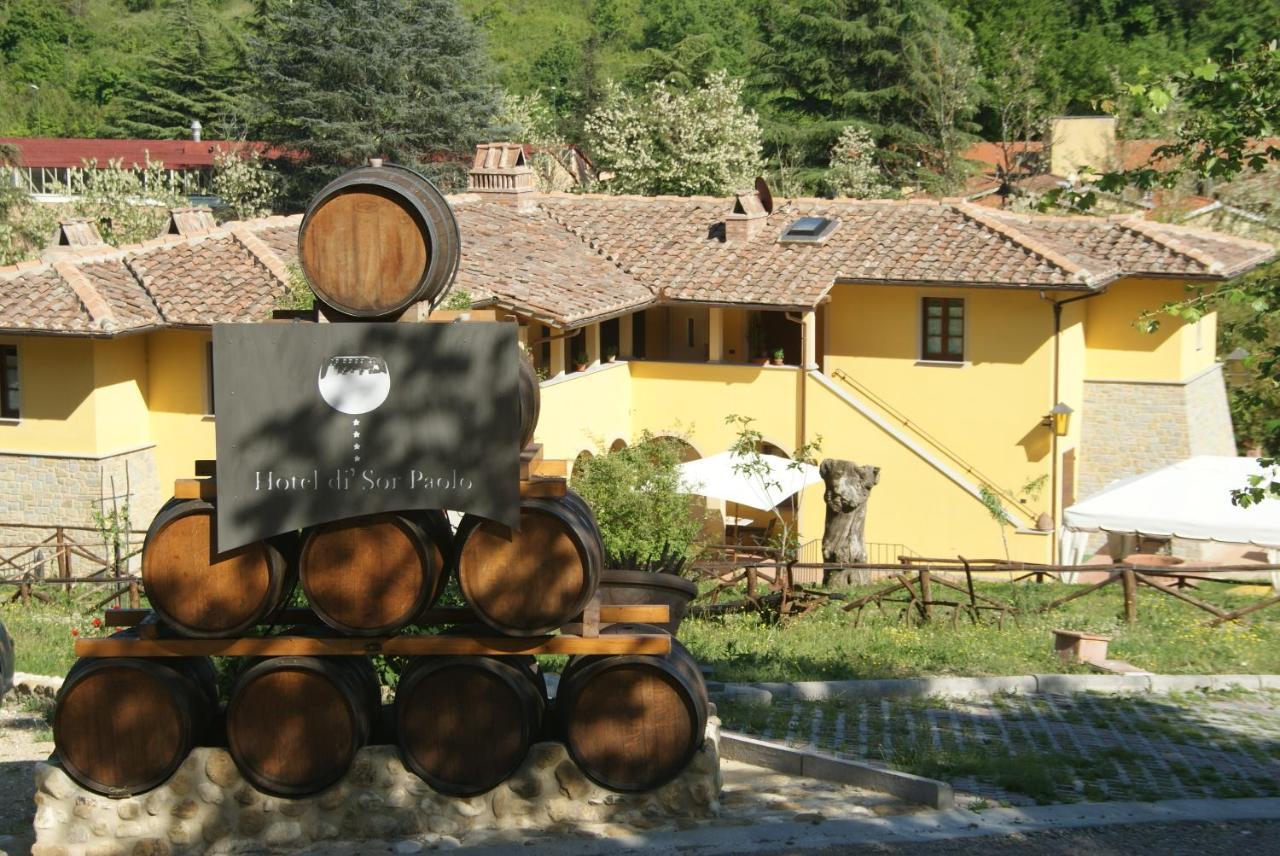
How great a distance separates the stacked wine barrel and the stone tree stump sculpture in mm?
11617

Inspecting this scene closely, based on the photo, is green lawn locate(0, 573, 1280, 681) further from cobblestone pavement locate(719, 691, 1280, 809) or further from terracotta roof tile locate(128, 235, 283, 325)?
terracotta roof tile locate(128, 235, 283, 325)

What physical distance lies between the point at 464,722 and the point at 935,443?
1806cm

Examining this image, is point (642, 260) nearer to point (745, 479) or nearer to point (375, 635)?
point (745, 479)

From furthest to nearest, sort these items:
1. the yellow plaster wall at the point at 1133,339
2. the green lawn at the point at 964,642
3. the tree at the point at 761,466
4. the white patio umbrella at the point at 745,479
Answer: the yellow plaster wall at the point at 1133,339 < the tree at the point at 761,466 < the white patio umbrella at the point at 745,479 < the green lawn at the point at 964,642

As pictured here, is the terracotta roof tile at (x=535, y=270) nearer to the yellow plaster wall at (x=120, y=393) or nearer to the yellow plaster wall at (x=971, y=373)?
the yellow plaster wall at (x=971, y=373)

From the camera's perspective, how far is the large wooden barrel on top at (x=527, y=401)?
24.0ft

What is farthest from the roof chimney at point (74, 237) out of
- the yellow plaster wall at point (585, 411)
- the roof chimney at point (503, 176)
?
the roof chimney at point (503, 176)

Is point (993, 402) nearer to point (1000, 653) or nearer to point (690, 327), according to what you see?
point (690, 327)

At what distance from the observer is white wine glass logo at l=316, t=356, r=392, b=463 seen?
23.3 ft

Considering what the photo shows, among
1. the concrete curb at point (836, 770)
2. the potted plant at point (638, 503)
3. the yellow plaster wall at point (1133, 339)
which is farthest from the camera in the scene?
the yellow plaster wall at point (1133, 339)

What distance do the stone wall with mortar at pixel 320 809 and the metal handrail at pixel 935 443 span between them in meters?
17.0

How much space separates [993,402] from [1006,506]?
5.29 ft

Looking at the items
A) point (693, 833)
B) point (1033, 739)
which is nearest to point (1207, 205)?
point (1033, 739)

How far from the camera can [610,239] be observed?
26.3 m
